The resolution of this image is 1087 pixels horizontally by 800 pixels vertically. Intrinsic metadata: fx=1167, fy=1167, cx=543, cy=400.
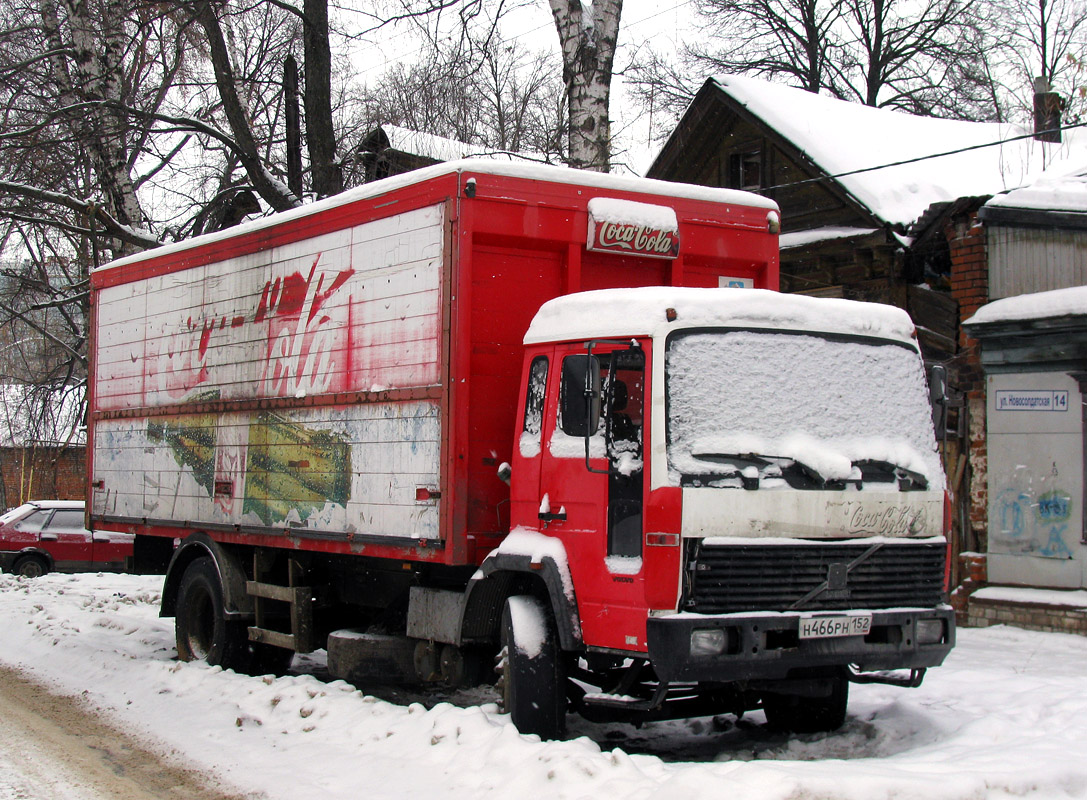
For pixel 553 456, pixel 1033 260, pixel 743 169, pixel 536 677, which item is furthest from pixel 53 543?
pixel 553 456

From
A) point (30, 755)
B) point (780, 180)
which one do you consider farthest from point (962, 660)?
point (780, 180)

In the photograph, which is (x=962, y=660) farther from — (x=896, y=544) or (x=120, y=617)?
(x=120, y=617)

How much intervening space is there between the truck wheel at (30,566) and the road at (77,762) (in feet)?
44.0

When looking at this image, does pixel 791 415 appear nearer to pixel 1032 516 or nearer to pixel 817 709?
pixel 817 709

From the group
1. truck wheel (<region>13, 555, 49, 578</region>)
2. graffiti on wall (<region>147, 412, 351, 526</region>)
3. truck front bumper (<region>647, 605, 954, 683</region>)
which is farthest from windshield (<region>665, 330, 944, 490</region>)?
truck wheel (<region>13, 555, 49, 578</region>)

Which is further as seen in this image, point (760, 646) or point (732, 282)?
point (732, 282)

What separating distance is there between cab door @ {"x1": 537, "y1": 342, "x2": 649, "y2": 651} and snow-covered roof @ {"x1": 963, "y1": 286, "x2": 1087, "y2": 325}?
263 inches

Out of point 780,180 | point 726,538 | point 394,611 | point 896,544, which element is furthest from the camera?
point 780,180

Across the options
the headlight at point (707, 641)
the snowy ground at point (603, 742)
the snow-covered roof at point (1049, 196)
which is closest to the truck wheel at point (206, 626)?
the snowy ground at point (603, 742)

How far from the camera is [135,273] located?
35.0ft

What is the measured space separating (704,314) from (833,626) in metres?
1.71

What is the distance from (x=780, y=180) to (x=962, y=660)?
1069 centimetres

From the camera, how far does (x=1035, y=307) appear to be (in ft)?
37.1

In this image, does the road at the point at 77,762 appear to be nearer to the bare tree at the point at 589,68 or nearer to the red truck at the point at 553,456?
the red truck at the point at 553,456
